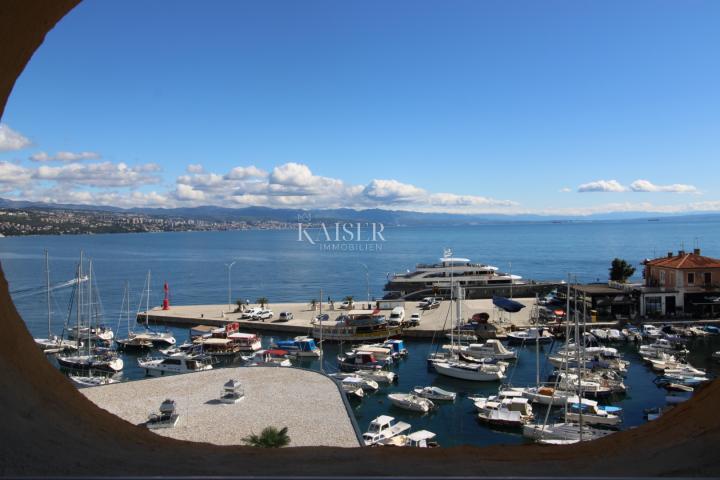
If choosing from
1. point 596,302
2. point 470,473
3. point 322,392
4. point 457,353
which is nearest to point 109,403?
point 322,392

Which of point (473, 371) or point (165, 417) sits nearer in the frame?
point (165, 417)

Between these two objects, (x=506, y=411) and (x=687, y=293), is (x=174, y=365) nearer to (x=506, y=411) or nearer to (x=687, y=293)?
(x=506, y=411)

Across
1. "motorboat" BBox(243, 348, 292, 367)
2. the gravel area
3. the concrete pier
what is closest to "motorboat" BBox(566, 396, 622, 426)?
the gravel area

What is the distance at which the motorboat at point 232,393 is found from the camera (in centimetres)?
1379

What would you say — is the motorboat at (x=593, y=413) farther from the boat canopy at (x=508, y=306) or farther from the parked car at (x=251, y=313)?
the parked car at (x=251, y=313)

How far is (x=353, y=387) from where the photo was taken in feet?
74.9

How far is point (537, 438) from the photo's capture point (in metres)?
17.3

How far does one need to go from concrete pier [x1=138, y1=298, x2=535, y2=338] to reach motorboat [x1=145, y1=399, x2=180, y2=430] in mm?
22672

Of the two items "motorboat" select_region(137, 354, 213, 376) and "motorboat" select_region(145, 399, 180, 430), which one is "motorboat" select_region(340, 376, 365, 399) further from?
"motorboat" select_region(145, 399, 180, 430)

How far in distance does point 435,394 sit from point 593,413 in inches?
242

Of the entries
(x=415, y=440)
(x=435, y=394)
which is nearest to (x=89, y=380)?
(x=435, y=394)

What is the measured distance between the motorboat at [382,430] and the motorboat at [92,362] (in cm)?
1570

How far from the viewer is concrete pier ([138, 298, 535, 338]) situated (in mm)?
36159

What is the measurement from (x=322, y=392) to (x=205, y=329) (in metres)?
23.1
